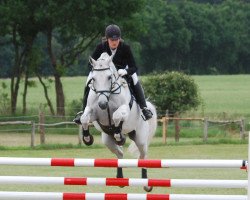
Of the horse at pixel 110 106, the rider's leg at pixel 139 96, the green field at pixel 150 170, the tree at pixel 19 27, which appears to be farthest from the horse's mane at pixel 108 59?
the tree at pixel 19 27

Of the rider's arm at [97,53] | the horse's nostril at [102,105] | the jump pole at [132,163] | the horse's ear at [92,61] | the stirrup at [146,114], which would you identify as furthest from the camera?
the stirrup at [146,114]

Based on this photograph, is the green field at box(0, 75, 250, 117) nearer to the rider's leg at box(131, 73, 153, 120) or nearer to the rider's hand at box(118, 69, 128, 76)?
the rider's leg at box(131, 73, 153, 120)

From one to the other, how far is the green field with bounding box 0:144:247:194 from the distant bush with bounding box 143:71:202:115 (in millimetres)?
9409

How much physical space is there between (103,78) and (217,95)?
171 ft

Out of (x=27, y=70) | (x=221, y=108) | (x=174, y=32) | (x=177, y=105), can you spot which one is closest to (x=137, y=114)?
(x=177, y=105)

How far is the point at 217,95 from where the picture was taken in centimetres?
6231

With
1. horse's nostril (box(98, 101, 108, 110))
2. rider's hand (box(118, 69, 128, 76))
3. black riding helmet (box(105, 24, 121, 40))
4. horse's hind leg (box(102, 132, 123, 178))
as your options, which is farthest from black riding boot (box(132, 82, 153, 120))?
horse's nostril (box(98, 101, 108, 110))

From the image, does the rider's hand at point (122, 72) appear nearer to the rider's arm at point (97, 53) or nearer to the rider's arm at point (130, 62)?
the rider's arm at point (130, 62)

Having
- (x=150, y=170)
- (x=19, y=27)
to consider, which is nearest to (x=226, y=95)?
(x=19, y=27)

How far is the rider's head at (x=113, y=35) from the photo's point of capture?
11027 millimetres

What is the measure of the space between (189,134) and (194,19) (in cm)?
7092

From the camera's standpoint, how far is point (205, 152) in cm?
2373

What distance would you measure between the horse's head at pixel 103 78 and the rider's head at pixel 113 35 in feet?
1.03

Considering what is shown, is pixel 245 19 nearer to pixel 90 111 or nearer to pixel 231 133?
pixel 231 133
